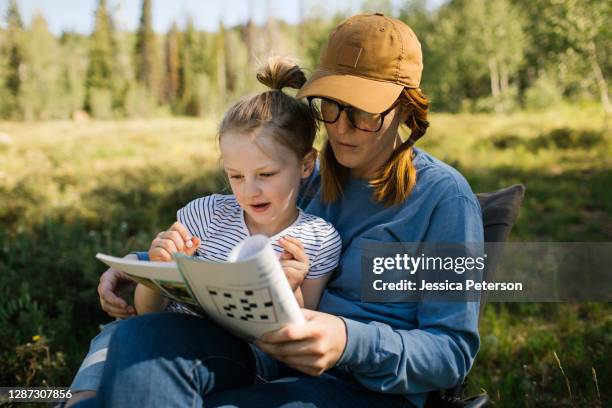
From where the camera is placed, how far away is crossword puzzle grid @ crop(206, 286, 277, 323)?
4.92 feet

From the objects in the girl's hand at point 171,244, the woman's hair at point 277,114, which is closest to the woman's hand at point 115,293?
the girl's hand at point 171,244

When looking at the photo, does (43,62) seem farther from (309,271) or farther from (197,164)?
(309,271)

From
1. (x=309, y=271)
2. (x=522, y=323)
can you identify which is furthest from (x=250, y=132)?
(x=522, y=323)

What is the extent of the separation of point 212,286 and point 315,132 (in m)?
1.00

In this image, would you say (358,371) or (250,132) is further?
(250,132)

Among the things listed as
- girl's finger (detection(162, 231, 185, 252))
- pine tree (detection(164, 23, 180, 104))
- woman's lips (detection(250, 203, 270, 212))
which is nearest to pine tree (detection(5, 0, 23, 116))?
pine tree (detection(164, 23, 180, 104))

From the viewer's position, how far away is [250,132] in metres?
2.14

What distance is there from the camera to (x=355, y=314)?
2.10 meters

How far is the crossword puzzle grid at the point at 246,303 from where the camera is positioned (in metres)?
1.50

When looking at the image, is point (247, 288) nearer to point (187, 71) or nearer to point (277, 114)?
point (277, 114)

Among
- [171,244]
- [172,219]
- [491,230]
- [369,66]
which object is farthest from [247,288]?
[172,219]

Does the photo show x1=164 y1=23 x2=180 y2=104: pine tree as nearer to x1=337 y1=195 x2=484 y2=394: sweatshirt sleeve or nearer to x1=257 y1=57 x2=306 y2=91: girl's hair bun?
x1=257 y1=57 x2=306 y2=91: girl's hair bun

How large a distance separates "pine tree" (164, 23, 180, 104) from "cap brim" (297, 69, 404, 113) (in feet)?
173

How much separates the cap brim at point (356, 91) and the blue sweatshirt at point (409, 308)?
0.27 m
